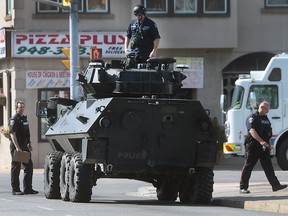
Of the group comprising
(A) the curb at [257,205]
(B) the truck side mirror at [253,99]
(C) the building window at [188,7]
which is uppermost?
(C) the building window at [188,7]

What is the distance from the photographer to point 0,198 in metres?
19.8

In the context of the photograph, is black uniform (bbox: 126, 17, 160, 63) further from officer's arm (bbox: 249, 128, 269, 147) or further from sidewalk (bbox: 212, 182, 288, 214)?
sidewalk (bbox: 212, 182, 288, 214)

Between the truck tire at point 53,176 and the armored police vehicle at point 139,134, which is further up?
the armored police vehicle at point 139,134

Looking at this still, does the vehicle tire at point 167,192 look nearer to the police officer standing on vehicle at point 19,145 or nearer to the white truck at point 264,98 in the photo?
the police officer standing on vehicle at point 19,145

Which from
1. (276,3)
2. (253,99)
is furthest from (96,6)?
(253,99)

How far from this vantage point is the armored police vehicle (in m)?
17.0

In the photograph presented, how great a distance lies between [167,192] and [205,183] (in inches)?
75.6

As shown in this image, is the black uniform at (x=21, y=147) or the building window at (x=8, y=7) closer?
the black uniform at (x=21, y=147)

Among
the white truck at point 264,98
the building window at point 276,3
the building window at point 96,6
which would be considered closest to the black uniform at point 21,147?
the white truck at point 264,98

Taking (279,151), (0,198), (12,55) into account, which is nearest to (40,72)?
(12,55)

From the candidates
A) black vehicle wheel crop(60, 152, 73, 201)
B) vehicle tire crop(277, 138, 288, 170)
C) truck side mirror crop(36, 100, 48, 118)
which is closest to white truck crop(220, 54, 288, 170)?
vehicle tire crop(277, 138, 288, 170)

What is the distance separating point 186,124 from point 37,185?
8.92 m

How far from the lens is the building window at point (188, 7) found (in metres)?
34.3

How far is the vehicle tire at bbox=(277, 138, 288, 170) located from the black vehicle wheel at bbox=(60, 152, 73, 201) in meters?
11.4
